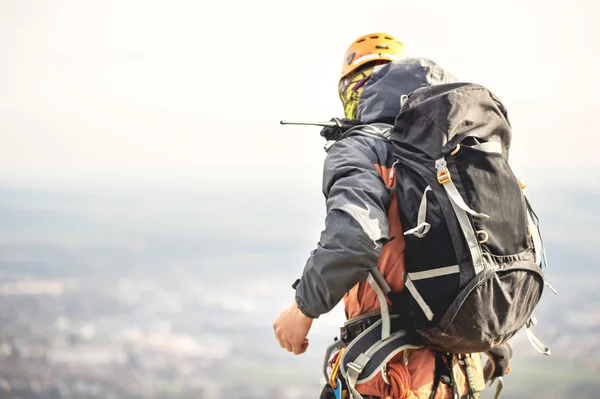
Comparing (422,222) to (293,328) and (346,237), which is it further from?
(293,328)

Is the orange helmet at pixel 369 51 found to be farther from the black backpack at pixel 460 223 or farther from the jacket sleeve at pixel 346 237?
the jacket sleeve at pixel 346 237

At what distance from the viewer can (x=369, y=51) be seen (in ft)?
9.59

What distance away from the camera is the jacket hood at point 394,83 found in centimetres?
252

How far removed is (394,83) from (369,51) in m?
0.45

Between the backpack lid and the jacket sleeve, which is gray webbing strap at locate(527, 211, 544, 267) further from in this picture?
the jacket sleeve

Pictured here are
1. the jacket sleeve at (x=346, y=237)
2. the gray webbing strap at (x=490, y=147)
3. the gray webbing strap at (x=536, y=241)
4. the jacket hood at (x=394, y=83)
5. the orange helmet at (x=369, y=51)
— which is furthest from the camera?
the orange helmet at (x=369, y=51)

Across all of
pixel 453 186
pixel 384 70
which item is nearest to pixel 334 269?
pixel 453 186

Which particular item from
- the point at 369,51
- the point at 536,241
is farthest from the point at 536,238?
the point at 369,51

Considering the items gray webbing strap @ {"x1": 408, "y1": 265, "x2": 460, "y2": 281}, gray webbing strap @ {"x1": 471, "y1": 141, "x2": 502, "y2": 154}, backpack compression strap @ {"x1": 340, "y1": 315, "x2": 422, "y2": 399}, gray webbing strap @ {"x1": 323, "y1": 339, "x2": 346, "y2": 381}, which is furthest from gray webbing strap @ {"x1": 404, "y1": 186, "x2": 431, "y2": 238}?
gray webbing strap @ {"x1": 323, "y1": 339, "x2": 346, "y2": 381}

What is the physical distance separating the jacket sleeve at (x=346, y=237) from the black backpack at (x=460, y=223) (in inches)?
4.1

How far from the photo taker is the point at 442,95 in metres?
2.23

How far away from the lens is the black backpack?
2.14 m

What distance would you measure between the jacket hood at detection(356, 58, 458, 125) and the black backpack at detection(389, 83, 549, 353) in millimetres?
195

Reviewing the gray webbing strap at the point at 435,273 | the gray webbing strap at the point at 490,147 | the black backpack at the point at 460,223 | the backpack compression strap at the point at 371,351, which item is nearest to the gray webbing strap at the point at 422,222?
the black backpack at the point at 460,223
